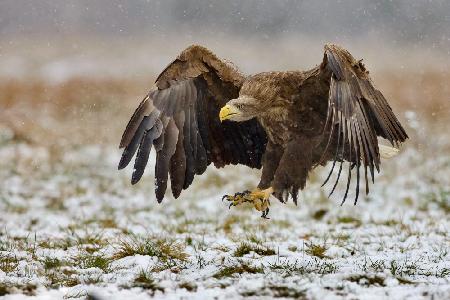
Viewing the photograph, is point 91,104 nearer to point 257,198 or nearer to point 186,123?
point 186,123

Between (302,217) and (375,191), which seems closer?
(302,217)

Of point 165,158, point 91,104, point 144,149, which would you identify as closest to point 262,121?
point 165,158

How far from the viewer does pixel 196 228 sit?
7.83m

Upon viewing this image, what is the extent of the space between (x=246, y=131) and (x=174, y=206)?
3356mm

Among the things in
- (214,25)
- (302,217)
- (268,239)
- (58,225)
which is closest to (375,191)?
(302,217)

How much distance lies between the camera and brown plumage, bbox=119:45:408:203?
17.6 feet

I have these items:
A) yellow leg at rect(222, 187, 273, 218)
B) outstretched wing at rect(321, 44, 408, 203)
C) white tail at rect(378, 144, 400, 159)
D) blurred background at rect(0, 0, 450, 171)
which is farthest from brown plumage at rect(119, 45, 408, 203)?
blurred background at rect(0, 0, 450, 171)

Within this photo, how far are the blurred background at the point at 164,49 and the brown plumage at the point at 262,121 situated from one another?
316 inches

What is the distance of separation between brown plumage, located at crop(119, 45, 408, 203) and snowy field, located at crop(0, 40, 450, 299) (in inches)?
28.5

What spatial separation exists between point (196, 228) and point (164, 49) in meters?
25.0

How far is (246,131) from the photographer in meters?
6.64

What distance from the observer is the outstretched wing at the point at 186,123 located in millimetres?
6035

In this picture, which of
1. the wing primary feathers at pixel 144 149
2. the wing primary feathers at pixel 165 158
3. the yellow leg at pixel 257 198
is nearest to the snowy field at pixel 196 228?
the yellow leg at pixel 257 198

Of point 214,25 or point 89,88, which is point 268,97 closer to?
point 89,88
